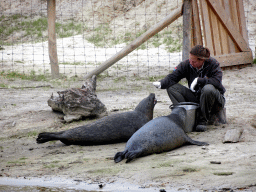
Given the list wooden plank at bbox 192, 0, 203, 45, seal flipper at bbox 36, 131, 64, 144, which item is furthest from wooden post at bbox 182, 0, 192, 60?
seal flipper at bbox 36, 131, 64, 144

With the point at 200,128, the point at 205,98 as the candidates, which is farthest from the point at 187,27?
the point at 200,128

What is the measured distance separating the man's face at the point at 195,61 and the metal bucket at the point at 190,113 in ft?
1.89

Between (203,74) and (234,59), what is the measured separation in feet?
16.1

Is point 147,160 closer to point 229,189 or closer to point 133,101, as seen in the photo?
point 229,189

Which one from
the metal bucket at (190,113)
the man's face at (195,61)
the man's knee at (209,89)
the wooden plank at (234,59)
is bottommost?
the metal bucket at (190,113)

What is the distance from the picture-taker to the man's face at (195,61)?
5.30 metres

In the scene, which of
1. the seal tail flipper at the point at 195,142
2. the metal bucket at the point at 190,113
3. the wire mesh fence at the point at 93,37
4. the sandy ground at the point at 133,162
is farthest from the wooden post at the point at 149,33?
the seal tail flipper at the point at 195,142

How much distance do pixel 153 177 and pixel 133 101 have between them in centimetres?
404

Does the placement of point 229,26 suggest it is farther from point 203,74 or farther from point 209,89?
point 209,89

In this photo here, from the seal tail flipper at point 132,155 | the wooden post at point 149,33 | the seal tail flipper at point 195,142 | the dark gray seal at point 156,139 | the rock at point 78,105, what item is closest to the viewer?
the seal tail flipper at point 132,155

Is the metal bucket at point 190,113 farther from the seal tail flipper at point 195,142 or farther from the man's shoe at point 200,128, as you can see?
the seal tail flipper at point 195,142

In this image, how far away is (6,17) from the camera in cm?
2180

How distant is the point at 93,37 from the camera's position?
55.2ft

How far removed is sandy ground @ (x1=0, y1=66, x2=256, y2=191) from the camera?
3.52 meters
